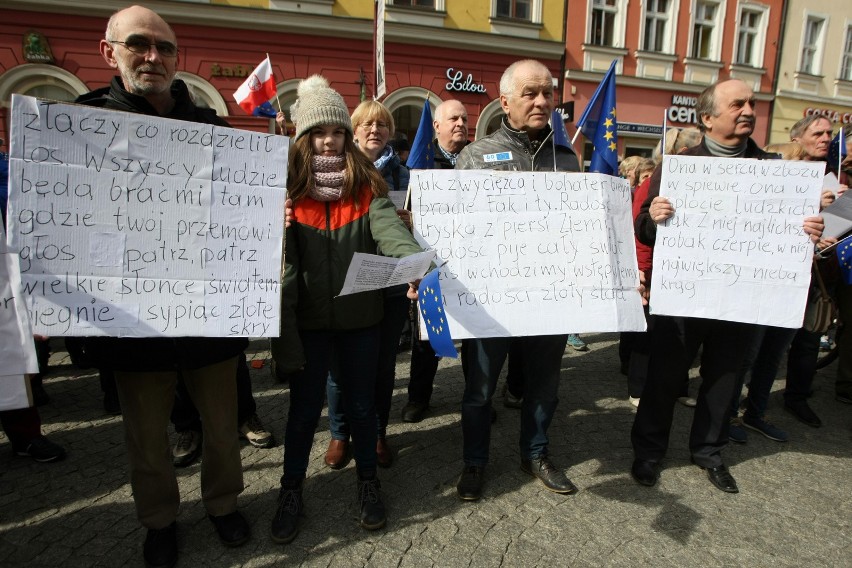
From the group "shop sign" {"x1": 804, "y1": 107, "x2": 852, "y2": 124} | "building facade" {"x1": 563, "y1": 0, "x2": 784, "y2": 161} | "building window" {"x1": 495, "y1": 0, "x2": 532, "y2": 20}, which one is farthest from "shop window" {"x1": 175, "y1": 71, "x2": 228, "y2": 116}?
"shop sign" {"x1": 804, "y1": 107, "x2": 852, "y2": 124}

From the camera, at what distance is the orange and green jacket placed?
2.10 metres

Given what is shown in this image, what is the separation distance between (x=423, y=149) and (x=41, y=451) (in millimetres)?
3317

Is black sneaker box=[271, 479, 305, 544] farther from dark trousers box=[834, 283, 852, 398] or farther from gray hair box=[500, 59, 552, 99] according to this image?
dark trousers box=[834, 283, 852, 398]

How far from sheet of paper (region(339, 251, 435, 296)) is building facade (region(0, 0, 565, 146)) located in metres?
8.86

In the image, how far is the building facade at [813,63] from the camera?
1680 centimetres

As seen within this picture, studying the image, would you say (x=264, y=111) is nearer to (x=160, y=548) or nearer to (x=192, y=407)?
(x=192, y=407)

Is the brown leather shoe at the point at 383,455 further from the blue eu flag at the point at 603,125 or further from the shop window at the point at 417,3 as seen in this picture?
the shop window at the point at 417,3

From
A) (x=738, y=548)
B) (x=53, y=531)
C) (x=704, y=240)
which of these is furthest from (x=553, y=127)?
(x=53, y=531)

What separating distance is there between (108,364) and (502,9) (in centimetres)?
1485

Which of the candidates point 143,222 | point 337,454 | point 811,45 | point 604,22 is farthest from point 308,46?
point 811,45

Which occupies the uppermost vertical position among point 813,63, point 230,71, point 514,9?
point 514,9

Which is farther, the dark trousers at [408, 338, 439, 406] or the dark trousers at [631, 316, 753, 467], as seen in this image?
the dark trousers at [408, 338, 439, 406]

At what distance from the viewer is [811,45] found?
17266mm

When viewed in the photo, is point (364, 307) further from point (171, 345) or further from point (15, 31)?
point (15, 31)
